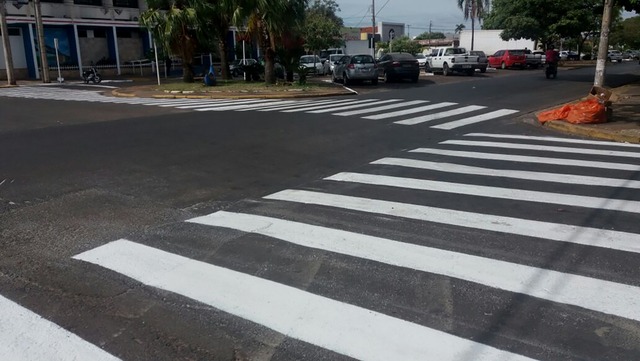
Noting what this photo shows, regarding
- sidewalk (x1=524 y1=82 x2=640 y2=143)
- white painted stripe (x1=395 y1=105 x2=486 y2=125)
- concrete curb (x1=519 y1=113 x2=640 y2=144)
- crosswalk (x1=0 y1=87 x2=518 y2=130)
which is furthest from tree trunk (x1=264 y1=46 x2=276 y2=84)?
concrete curb (x1=519 y1=113 x2=640 y2=144)

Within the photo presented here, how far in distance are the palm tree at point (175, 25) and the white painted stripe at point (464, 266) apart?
73.7 feet

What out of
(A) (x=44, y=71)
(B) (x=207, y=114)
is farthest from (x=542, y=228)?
(A) (x=44, y=71)

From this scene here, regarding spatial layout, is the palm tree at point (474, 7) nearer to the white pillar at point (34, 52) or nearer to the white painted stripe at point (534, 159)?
the white pillar at point (34, 52)

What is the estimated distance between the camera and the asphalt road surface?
140 inches

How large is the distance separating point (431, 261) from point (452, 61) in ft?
107

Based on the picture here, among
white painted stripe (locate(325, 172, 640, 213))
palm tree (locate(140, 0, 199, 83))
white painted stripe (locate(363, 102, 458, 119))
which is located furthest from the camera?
palm tree (locate(140, 0, 199, 83))

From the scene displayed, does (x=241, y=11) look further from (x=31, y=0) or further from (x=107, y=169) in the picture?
(x=31, y=0)

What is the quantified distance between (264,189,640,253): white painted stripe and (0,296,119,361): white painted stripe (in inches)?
140

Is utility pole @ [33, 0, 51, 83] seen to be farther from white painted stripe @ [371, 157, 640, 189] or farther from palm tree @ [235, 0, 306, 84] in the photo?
white painted stripe @ [371, 157, 640, 189]

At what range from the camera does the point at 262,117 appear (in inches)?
594

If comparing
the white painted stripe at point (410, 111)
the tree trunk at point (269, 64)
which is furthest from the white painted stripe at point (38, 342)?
the tree trunk at point (269, 64)

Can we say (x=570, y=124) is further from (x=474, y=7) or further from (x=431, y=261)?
(x=474, y=7)

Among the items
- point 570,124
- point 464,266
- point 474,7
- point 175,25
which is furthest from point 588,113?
point 474,7

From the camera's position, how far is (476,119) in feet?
47.4
